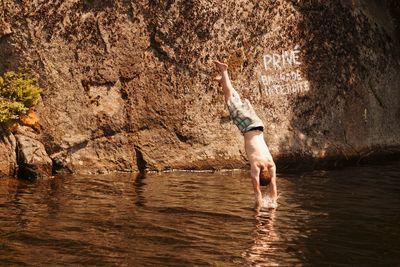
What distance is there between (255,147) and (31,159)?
203 inches

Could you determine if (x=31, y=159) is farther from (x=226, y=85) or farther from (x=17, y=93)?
(x=226, y=85)

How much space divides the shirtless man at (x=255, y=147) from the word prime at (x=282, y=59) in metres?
4.13

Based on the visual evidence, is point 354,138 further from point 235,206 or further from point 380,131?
point 235,206

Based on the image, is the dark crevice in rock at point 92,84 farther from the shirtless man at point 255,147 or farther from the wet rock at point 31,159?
the shirtless man at point 255,147

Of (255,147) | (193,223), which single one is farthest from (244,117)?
(193,223)

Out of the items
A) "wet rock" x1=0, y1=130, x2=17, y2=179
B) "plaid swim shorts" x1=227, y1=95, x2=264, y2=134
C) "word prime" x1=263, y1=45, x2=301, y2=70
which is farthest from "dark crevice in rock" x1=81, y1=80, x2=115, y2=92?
"plaid swim shorts" x1=227, y1=95, x2=264, y2=134

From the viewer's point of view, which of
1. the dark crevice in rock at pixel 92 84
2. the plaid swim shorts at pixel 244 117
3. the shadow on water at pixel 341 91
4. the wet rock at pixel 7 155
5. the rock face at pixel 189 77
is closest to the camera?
the plaid swim shorts at pixel 244 117

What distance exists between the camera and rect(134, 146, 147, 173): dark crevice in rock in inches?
594

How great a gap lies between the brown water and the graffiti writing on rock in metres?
2.88

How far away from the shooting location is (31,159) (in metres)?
13.6

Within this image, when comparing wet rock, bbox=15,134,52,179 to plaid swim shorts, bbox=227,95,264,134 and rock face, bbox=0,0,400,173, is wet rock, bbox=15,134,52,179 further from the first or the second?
plaid swim shorts, bbox=227,95,264,134

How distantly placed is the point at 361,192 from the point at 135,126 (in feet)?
18.4

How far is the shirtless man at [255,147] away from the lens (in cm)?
1127

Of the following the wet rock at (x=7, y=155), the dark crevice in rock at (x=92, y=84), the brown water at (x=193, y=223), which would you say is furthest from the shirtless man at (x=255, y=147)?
the wet rock at (x=7, y=155)
